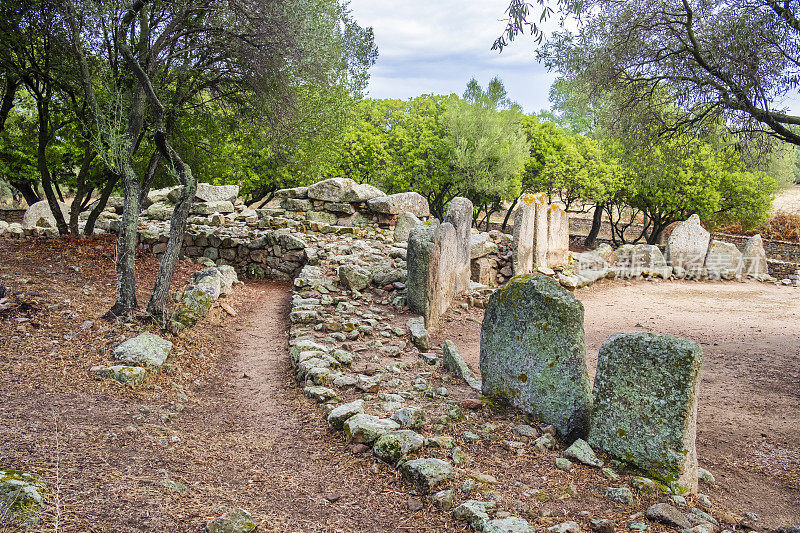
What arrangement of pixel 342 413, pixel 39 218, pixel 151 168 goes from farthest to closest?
pixel 39 218
pixel 151 168
pixel 342 413

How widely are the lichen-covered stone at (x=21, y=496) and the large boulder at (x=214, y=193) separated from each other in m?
15.3

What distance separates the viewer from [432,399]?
6258mm

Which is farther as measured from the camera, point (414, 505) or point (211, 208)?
point (211, 208)

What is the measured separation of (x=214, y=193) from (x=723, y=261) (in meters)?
19.6

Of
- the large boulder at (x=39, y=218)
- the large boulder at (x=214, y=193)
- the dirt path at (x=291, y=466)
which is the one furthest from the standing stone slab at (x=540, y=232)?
the large boulder at (x=39, y=218)

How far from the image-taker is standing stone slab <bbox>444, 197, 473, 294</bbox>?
1325 centimetres

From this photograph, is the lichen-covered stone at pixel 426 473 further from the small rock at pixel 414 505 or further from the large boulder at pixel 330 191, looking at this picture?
the large boulder at pixel 330 191

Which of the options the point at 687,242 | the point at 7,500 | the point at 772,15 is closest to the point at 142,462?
the point at 7,500

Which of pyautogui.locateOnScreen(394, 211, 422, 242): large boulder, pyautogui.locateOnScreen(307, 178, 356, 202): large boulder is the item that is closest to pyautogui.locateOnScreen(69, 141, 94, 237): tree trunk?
pyautogui.locateOnScreen(307, 178, 356, 202): large boulder

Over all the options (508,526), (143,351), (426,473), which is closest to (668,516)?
(508,526)

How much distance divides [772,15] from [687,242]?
44.7 ft

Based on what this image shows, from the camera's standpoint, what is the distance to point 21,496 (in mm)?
3018

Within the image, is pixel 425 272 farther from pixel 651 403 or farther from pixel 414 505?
pixel 414 505

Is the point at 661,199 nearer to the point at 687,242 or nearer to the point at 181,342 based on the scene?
the point at 687,242
